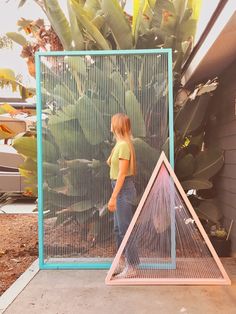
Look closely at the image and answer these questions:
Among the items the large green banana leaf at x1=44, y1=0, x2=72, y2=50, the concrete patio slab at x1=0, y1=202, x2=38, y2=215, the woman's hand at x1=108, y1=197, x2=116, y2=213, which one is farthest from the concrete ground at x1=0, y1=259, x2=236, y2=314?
the concrete patio slab at x1=0, y1=202, x2=38, y2=215

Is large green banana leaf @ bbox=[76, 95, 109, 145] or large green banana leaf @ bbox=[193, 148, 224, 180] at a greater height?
large green banana leaf @ bbox=[76, 95, 109, 145]

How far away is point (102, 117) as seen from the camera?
5.30 m

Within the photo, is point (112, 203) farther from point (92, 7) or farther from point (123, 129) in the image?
point (92, 7)

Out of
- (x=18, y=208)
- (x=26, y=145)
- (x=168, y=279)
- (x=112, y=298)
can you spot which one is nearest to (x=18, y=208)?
(x=18, y=208)

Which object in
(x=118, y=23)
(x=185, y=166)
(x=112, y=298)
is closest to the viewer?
(x=112, y=298)

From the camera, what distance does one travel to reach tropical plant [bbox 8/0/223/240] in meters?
5.27

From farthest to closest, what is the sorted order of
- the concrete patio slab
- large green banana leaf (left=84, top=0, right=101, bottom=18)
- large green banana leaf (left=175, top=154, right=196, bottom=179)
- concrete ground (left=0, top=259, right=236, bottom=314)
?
1. the concrete patio slab
2. large green banana leaf (left=84, top=0, right=101, bottom=18)
3. large green banana leaf (left=175, top=154, right=196, bottom=179)
4. concrete ground (left=0, top=259, right=236, bottom=314)

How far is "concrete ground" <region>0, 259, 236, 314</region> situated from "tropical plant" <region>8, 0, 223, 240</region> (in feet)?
3.00

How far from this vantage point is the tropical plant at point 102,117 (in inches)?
207

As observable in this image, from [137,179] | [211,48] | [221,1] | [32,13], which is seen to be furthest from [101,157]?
[32,13]

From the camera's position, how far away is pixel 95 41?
6.41 m

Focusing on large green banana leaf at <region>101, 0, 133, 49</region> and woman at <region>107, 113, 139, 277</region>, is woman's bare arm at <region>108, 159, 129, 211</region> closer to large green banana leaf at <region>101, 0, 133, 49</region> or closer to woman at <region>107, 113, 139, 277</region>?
woman at <region>107, 113, 139, 277</region>

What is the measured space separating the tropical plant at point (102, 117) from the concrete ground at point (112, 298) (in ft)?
3.00

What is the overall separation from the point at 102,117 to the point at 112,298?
7.01 feet
